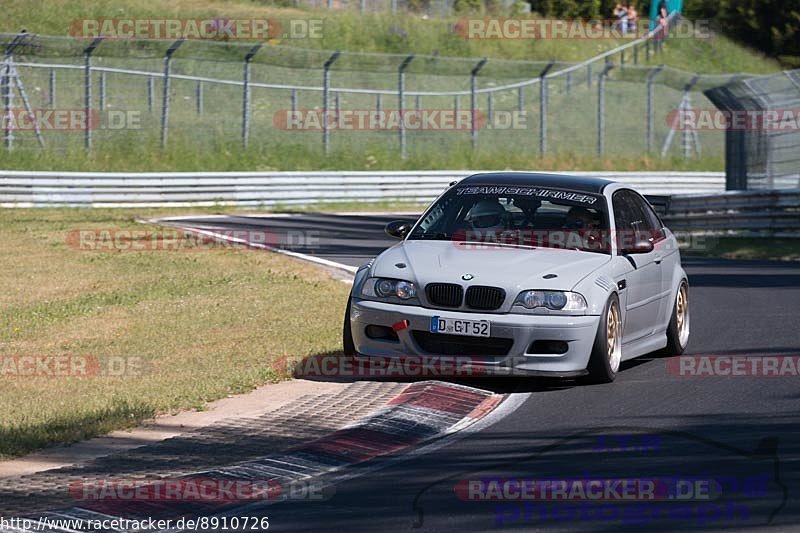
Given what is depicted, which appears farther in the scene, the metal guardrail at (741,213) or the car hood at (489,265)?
the metal guardrail at (741,213)

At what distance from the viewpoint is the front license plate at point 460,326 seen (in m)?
9.18

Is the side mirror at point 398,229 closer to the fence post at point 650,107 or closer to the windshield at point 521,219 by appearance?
the windshield at point 521,219

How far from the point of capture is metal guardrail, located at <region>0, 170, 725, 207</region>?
2600 cm

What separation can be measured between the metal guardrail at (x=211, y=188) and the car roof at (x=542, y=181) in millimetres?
16377

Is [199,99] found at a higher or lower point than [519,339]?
higher

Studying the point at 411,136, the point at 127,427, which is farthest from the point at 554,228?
the point at 411,136

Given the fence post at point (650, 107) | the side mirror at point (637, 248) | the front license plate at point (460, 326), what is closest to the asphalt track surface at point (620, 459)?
the front license plate at point (460, 326)

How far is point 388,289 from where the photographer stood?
9.61 metres

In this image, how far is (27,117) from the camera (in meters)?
30.5

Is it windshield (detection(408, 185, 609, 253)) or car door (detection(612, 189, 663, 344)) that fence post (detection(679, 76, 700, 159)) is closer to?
car door (detection(612, 189, 663, 344))

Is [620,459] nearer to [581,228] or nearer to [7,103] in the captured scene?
[581,228]

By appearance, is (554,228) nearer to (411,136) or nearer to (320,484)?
(320,484)

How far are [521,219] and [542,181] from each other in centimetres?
50

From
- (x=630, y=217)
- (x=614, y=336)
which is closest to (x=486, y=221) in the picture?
(x=630, y=217)
